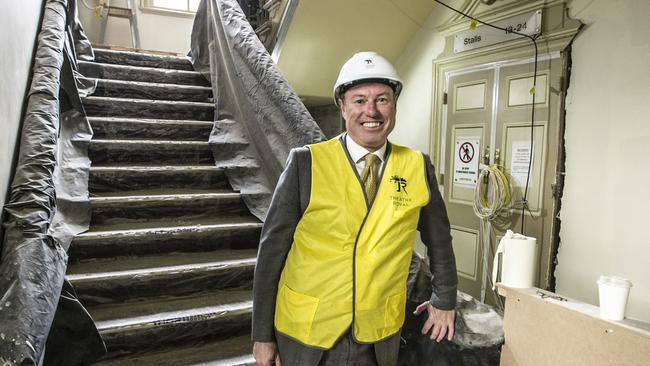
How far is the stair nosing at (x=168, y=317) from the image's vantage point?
165 centimetres

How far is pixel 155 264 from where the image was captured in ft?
6.64

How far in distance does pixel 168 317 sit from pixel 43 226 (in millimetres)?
606

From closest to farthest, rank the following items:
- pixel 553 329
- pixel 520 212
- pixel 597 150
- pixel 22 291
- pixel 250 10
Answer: pixel 22 291 < pixel 553 329 < pixel 597 150 < pixel 520 212 < pixel 250 10

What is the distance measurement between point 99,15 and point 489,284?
5.87 meters

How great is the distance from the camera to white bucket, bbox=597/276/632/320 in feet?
4.45

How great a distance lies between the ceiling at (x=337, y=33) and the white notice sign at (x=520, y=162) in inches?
68.8

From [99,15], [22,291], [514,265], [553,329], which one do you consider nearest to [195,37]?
[99,15]

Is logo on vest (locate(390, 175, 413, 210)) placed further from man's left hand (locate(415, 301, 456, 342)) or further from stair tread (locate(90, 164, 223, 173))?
stair tread (locate(90, 164, 223, 173))

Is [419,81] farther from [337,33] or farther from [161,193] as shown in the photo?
[161,193]

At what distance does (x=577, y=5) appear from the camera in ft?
9.96

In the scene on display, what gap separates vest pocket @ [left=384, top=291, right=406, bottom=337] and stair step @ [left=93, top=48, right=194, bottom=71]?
337 centimetres

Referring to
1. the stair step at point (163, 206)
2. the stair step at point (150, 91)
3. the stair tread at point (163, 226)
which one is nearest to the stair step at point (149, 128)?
the stair step at point (150, 91)

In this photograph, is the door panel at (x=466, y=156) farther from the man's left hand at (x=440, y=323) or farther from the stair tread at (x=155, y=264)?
the man's left hand at (x=440, y=323)

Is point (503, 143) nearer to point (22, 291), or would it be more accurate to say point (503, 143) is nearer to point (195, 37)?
point (195, 37)
